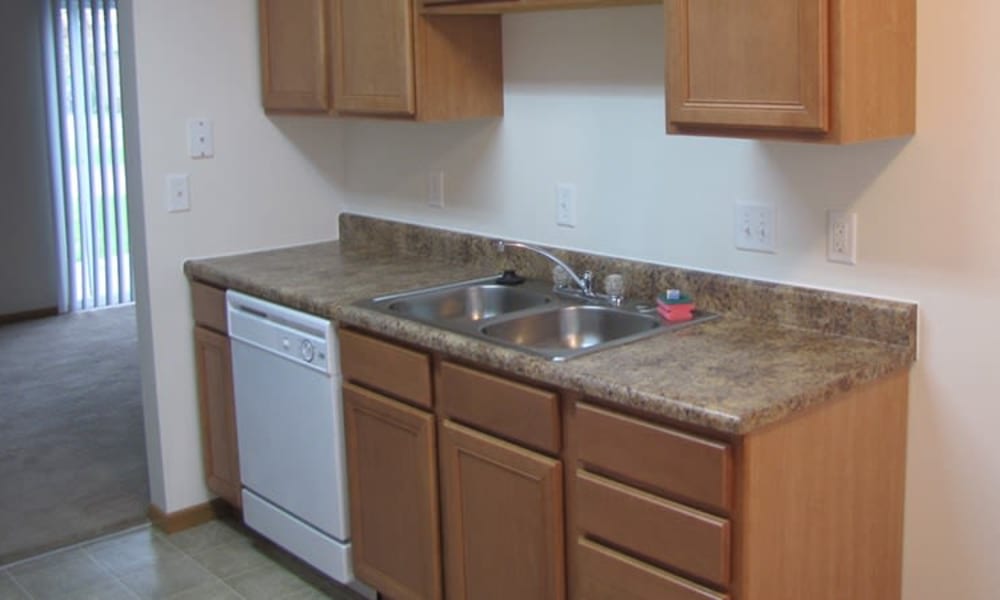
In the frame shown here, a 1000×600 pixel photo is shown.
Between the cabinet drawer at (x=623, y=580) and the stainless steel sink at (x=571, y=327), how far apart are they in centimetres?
59

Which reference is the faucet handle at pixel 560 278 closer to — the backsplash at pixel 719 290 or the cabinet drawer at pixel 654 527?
the backsplash at pixel 719 290

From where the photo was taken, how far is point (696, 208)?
287cm

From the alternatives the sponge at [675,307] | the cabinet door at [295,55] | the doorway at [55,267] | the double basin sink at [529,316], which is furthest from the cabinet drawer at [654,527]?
the doorway at [55,267]

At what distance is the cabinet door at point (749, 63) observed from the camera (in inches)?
85.4

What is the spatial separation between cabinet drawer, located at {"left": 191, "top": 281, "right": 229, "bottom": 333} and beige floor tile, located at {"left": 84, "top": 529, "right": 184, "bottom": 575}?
2.39ft

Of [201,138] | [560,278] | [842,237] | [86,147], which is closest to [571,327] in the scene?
[560,278]

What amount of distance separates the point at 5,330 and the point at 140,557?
375 cm

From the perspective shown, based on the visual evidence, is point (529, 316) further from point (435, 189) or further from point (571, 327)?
point (435, 189)

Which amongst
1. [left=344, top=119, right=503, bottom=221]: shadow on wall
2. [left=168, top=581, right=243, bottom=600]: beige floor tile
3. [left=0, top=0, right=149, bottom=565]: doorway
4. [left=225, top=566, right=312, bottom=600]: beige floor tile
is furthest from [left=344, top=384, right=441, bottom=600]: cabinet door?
[left=0, top=0, right=149, bottom=565]: doorway

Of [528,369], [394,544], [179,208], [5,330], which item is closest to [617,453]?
[528,369]

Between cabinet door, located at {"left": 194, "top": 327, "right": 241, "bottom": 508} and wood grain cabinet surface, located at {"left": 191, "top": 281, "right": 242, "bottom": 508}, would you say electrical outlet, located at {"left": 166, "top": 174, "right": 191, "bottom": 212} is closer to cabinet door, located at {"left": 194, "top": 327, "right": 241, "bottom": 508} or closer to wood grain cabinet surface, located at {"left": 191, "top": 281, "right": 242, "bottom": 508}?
wood grain cabinet surface, located at {"left": 191, "top": 281, "right": 242, "bottom": 508}

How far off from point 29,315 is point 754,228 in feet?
18.5

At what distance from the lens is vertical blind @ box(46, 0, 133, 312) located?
22.9ft

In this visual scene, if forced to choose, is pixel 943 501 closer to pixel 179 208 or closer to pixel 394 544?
pixel 394 544
